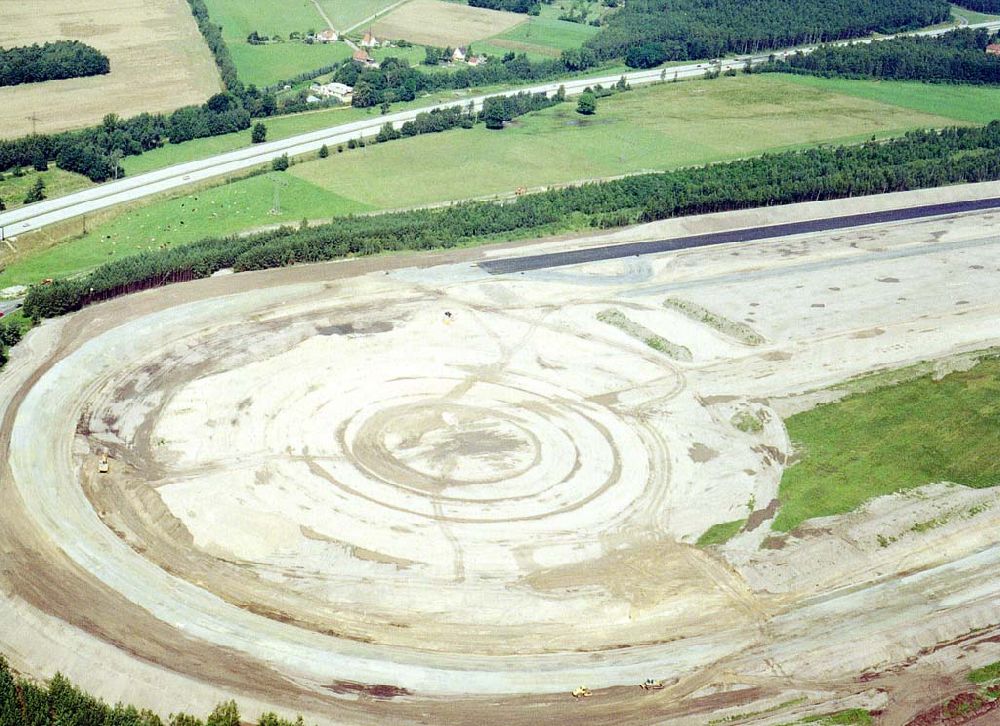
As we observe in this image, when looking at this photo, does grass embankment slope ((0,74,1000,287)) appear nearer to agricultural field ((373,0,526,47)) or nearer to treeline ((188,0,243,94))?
treeline ((188,0,243,94))

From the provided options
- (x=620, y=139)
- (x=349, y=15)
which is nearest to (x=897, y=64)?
(x=620, y=139)

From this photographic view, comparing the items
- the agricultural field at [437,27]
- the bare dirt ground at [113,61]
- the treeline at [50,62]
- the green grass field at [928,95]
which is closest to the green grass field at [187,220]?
the bare dirt ground at [113,61]

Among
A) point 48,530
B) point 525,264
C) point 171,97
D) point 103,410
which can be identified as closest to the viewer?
point 48,530

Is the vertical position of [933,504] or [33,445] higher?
[33,445]

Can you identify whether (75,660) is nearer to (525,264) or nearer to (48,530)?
(48,530)

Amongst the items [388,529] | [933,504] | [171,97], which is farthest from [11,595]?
[171,97]

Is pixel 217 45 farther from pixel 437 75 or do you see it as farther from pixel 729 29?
pixel 729 29

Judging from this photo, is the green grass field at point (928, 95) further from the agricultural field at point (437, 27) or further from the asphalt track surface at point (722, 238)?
the agricultural field at point (437, 27)
